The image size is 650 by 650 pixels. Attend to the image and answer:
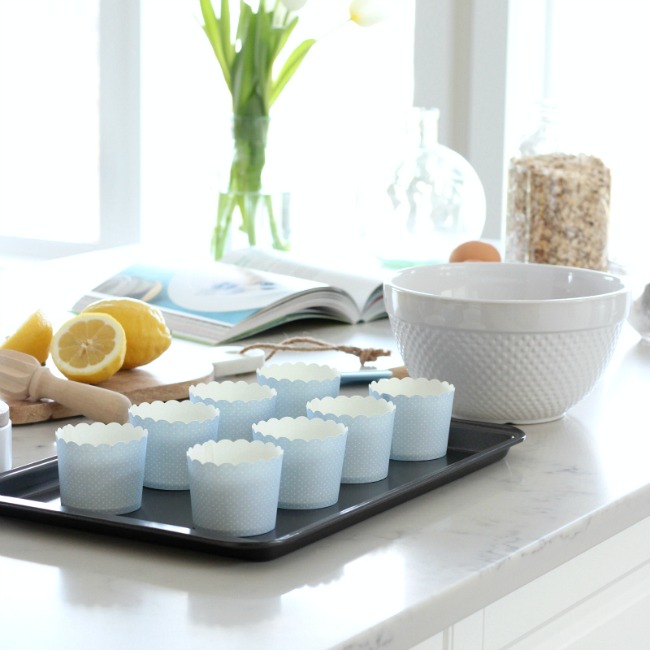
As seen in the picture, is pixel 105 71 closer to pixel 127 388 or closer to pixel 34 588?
pixel 127 388

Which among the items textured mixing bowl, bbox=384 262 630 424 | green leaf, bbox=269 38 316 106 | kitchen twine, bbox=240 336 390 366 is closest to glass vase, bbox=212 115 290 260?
green leaf, bbox=269 38 316 106

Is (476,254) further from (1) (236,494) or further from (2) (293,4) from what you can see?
(1) (236,494)

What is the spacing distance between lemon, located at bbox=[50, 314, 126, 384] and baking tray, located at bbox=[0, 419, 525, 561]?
0.29 metres

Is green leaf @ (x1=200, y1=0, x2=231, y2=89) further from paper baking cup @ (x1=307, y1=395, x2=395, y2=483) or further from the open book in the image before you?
paper baking cup @ (x1=307, y1=395, x2=395, y2=483)

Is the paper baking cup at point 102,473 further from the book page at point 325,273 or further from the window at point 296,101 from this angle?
the window at point 296,101

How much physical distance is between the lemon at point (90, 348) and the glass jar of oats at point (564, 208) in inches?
27.9

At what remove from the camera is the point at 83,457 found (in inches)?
29.3

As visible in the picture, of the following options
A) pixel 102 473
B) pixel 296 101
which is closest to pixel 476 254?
pixel 102 473

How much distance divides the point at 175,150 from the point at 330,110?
20.9 inches

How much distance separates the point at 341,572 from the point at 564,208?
1005mm

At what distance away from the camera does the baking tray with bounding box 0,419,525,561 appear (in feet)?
2.27

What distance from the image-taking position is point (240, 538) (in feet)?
2.27

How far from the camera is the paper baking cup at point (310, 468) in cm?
75

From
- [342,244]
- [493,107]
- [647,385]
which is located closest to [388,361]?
[647,385]
